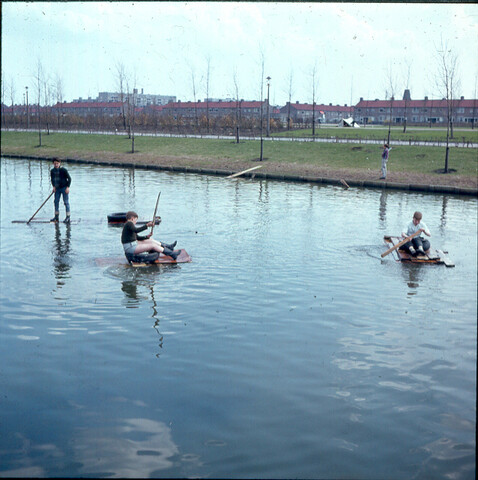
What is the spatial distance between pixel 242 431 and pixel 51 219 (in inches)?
555

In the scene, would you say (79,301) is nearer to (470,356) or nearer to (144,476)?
(144,476)

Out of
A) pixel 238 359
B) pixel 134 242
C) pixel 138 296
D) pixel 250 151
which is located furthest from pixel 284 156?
pixel 238 359

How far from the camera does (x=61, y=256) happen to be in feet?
45.7

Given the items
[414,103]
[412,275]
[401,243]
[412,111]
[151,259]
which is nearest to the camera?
[412,275]

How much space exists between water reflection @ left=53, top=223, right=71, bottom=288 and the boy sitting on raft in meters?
1.37

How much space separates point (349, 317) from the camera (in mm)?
9828

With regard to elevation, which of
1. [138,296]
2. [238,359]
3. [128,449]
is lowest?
[128,449]

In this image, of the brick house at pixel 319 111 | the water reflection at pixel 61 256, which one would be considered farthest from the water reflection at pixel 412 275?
the brick house at pixel 319 111

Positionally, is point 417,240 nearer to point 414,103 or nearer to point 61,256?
point 61,256

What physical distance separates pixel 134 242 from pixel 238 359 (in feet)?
17.8

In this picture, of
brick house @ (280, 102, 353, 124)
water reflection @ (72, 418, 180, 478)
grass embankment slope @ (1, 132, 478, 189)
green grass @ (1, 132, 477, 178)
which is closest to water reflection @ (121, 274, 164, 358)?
water reflection @ (72, 418, 180, 478)

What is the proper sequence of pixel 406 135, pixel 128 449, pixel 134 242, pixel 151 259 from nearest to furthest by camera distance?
pixel 128 449, pixel 134 242, pixel 151 259, pixel 406 135

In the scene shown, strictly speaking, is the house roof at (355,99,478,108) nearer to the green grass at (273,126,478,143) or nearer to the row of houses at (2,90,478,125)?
the row of houses at (2,90,478,125)

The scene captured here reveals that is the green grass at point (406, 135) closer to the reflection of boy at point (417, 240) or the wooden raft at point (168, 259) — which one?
the reflection of boy at point (417, 240)
